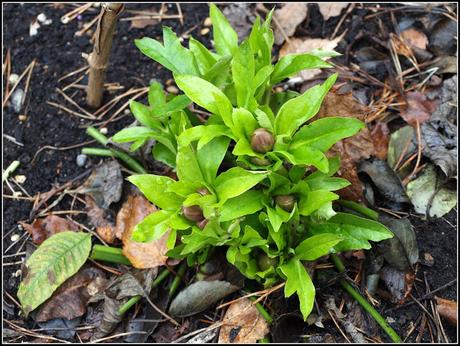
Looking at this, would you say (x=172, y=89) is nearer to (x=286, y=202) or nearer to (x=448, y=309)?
(x=286, y=202)

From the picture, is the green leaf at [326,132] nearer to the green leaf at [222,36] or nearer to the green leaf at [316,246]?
the green leaf at [316,246]

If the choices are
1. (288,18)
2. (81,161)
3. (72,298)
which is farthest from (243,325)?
(288,18)

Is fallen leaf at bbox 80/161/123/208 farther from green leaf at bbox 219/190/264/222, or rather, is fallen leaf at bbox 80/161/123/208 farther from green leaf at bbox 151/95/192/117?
green leaf at bbox 219/190/264/222

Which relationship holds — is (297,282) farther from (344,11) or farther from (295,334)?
(344,11)

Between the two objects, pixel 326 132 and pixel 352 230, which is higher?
pixel 326 132

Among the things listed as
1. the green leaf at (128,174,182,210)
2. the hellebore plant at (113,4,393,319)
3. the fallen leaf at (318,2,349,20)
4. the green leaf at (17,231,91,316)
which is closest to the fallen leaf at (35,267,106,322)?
the green leaf at (17,231,91,316)
